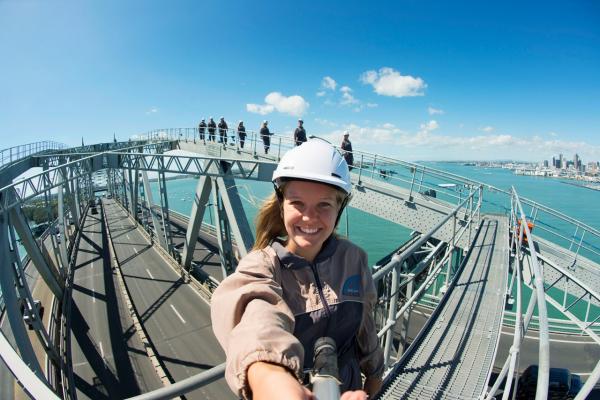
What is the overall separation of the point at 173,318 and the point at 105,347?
343 centimetres

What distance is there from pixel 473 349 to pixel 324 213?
3.29m

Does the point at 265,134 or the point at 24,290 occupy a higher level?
the point at 265,134

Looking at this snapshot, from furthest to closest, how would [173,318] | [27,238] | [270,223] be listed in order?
[173,318] < [27,238] < [270,223]

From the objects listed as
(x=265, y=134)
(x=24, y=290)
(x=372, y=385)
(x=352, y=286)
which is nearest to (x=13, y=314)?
(x=24, y=290)

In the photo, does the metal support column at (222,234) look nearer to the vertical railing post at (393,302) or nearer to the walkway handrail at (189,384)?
the vertical railing post at (393,302)

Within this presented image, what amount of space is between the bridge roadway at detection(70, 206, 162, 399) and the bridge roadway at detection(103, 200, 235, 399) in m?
0.83

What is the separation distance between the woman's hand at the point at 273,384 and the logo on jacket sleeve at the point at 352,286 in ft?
2.22

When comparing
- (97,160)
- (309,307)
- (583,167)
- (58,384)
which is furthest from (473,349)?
(583,167)

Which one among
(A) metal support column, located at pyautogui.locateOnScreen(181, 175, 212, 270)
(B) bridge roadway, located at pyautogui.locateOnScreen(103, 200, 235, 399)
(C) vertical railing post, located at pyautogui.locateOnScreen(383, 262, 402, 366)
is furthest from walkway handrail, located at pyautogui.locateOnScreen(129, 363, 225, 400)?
(A) metal support column, located at pyautogui.locateOnScreen(181, 175, 212, 270)

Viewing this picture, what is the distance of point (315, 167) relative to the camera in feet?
4.38

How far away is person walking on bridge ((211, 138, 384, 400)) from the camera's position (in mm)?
872

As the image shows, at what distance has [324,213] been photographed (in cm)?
140

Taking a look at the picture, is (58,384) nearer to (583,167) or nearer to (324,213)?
(324,213)

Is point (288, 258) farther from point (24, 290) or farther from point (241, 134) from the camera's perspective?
point (241, 134)
